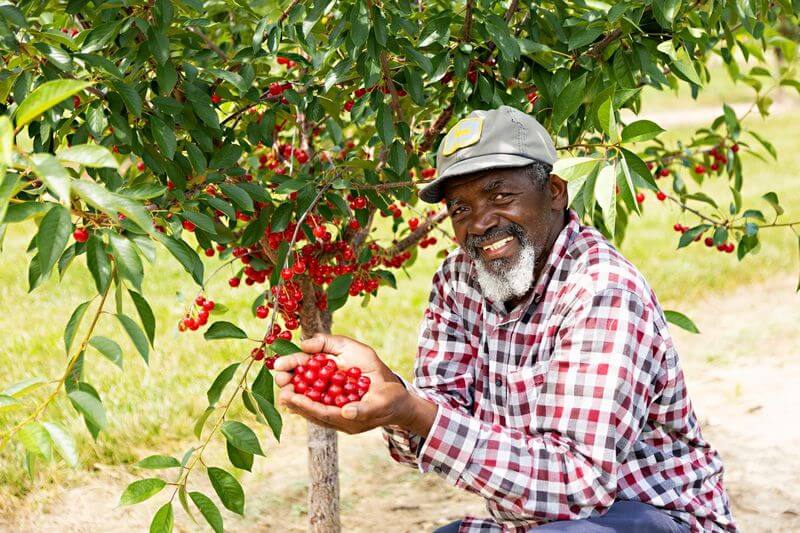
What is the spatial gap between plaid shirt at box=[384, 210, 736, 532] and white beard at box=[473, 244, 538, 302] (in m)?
0.05

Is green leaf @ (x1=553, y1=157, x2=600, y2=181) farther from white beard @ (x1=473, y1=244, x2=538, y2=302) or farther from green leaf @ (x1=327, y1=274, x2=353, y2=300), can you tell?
green leaf @ (x1=327, y1=274, x2=353, y2=300)

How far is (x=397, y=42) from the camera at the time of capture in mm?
2064

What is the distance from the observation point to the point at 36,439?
136 cm

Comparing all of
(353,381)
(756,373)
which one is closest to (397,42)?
(353,381)

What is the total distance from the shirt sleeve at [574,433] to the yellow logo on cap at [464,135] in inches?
18.4

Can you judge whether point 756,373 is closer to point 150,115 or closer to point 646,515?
point 646,515

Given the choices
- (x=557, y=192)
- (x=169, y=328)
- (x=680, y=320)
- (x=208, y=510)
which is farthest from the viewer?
(x=169, y=328)

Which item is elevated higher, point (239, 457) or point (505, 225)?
point (505, 225)

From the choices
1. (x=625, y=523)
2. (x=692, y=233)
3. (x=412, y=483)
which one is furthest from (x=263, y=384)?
(x=412, y=483)

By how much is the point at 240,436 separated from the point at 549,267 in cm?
84

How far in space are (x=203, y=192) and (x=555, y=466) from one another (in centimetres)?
99

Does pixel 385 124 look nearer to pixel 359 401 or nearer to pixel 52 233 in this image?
pixel 359 401

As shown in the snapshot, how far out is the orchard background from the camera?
1.62 m

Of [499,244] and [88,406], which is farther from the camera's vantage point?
[499,244]
